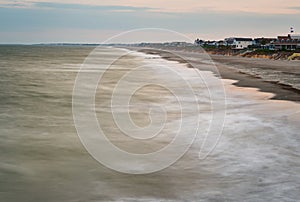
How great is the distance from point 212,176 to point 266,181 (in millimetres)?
1011

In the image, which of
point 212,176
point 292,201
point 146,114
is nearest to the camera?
point 292,201

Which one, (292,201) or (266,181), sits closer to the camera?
(292,201)

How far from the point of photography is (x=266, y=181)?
7137 mm

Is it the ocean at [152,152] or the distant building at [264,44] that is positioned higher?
the distant building at [264,44]

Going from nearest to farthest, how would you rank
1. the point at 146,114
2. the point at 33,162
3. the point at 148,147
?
the point at 33,162
the point at 148,147
the point at 146,114

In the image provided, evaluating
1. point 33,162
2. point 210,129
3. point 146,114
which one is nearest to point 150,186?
point 33,162

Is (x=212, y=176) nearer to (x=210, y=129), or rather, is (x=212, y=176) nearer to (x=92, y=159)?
(x=92, y=159)

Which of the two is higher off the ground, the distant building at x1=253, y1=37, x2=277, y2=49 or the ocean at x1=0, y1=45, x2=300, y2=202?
the distant building at x1=253, y1=37, x2=277, y2=49

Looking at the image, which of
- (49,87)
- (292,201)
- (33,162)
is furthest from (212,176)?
(49,87)

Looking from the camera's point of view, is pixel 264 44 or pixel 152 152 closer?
pixel 152 152

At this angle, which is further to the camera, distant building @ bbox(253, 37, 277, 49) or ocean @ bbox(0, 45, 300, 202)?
distant building @ bbox(253, 37, 277, 49)

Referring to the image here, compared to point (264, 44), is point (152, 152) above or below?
below

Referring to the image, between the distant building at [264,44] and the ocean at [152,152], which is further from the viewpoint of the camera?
the distant building at [264,44]

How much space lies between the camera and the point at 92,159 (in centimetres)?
903
